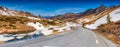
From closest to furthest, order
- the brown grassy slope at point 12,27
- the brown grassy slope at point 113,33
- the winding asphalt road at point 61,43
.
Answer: the winding asphalt road at point 61,43 → the brown grassy slope at point 113,33 → the brown grassy slope at point 12,27

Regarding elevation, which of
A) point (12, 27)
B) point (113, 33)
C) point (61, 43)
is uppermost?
point (12, 27)

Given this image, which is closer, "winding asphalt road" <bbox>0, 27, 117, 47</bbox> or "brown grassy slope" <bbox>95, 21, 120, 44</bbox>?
"winding asphalt road" <bbox>0, 27, 117, 47</bbox>

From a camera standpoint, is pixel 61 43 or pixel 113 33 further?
pixel 113 33

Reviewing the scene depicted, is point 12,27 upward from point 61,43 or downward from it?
upward

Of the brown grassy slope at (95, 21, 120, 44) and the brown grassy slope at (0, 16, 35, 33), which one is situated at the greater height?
the brown grassy slope at (0, 16, 35, 33)

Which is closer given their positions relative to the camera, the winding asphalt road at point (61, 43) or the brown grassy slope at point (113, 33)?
the winding asphalt road at point (61, 43)

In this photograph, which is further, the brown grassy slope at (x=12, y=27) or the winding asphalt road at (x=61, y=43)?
the brown grassy slope at (x=12, y=27)

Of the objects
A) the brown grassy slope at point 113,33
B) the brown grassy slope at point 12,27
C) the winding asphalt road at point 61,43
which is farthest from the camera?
the brown grassy slope at point 12,27

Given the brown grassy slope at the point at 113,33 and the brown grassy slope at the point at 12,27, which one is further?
the brown grassy slope at the point at 12,27

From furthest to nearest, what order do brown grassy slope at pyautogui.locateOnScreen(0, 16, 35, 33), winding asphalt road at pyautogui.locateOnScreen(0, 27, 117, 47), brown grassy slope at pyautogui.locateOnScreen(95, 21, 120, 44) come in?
brown grassy slope at pyautogui.locateOnScreen(0, 16, 35, 33) → brown grassy slope at pyautogui.locateOnScreen(95, 21, 120, 44) → winding asphalt road at pyautogui.locateOnScreen(0, 27, 117, 47)

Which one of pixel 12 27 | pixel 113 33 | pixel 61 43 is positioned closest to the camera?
pixel 61 43

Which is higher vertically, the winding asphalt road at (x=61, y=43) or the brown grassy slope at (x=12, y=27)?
the brown grassy slope at (x=12, y=27)

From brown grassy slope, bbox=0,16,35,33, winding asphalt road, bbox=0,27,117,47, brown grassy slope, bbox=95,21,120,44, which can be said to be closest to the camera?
winding asphalt road, bbox=0,27,117,47

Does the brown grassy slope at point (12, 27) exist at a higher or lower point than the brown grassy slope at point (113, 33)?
higher
